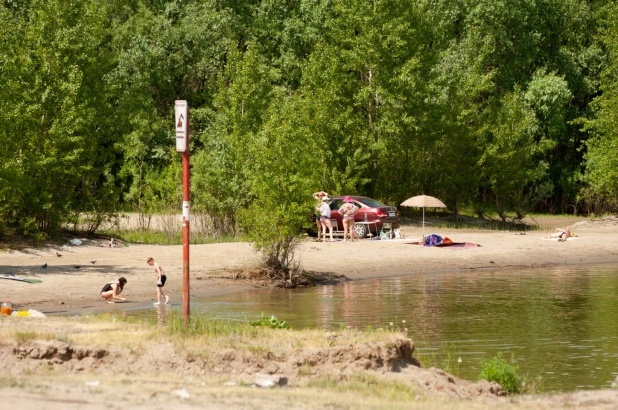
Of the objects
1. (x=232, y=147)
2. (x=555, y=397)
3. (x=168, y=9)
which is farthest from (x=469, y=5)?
(x=555, y=397)

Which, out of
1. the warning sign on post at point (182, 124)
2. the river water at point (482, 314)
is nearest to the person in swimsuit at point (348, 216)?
the river water at point (482, 314)

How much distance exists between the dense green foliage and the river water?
3.76 m

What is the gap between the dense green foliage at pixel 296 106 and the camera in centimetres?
3083

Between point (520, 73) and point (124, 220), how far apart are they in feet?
93.5

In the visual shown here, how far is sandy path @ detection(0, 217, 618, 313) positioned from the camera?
22.3m

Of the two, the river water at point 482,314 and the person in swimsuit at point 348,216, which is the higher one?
the person in swimsuit at point 348,216

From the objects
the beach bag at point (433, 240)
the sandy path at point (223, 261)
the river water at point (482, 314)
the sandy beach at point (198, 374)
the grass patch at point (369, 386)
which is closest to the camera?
the sandy beach at point (198, 374)

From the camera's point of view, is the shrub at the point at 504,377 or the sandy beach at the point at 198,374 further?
the shrub at the point at 504,377

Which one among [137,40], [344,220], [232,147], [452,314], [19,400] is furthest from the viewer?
[137,40]

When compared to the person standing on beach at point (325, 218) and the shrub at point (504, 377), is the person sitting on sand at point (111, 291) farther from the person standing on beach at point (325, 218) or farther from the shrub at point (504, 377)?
the person standing on beach at point (325, 218)

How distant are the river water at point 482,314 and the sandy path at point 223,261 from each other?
4.45 feet

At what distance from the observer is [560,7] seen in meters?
59.9

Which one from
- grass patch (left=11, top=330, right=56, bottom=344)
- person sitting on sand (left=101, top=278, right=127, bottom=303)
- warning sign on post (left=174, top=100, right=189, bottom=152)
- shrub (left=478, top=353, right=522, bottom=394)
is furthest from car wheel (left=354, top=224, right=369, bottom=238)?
grass patch (left=11, top=330, right=56, bottom=344)

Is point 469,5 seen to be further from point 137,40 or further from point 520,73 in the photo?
point 137,40
